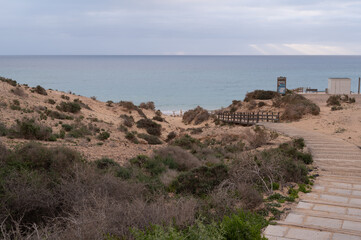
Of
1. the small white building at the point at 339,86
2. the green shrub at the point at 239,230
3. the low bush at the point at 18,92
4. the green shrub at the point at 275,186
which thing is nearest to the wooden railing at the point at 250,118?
the small white building at the point at 339,86

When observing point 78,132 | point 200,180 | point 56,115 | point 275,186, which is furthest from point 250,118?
point 275,186

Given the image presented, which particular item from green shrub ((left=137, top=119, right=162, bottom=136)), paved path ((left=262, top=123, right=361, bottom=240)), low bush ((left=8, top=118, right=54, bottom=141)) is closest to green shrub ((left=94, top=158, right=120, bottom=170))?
paved path ((left=262, top=123, right=361, bottom=240))

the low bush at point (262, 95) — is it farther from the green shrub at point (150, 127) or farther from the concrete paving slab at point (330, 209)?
the concrete paving slab at point (330, 209)

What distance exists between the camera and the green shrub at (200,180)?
896 centimetres

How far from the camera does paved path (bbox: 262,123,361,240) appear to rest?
18.5ft

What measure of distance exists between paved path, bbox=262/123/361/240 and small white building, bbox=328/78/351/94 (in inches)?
1189

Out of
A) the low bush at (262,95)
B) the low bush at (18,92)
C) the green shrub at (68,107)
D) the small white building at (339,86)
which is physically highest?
the small white building at (339,86)

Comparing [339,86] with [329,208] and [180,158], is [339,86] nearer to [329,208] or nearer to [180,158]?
[180,158]

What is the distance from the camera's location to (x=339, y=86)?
39.5 m

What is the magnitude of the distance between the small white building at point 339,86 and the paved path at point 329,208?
99.1 ft

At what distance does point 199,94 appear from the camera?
8256cm

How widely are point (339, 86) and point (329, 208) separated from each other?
3640 cm

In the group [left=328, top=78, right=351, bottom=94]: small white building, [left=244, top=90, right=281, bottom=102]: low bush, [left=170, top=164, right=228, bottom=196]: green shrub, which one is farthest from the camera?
[left=328, top=78, right=351, bottom=94]: small white building

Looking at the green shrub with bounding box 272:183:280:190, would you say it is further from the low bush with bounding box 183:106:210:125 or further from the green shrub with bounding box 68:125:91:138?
the low bush with bounding box 183:106:210:125
